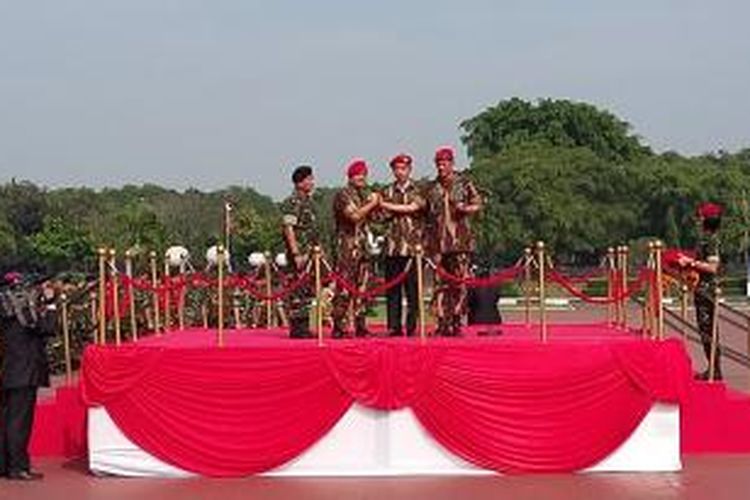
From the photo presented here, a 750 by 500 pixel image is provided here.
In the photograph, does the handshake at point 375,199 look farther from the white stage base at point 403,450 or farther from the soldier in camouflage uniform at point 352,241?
the white stage base at point 403,450

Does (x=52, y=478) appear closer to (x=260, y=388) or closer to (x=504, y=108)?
(x=260, y=388)

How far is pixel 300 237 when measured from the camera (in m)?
10.6

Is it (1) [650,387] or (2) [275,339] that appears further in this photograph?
(2) [275,339]

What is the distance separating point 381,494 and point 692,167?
53588mm

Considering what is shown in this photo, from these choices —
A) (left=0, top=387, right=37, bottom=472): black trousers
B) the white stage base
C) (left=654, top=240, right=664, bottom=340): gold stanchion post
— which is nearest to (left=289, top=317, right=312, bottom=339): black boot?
the white stage base

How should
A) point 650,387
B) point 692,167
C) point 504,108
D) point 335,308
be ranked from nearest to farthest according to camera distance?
point 650,387
point 335,308
point 692,167
point 504,108

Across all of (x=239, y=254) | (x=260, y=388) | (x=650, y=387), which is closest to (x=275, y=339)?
(x=260, y=388)

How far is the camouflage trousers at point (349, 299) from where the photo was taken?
33.7ft

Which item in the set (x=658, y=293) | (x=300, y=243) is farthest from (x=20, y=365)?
(x=658, y=293)

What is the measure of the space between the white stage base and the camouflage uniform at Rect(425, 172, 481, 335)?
140cm

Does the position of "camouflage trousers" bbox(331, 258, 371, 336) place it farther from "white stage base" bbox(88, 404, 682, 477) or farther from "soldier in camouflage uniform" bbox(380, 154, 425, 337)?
"white stage base" bbox(88, 404, 682, 477)

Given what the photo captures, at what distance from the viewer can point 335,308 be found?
34.2ft

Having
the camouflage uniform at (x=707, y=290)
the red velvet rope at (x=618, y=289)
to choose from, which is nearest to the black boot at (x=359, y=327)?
the red velvet rope at (x=618, y=289)

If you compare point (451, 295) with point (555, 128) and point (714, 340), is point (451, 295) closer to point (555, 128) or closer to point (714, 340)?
point (714, 340)
